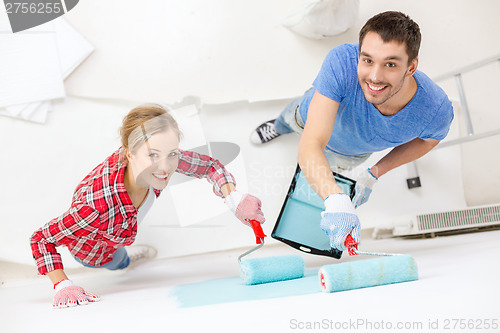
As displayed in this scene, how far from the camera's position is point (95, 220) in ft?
3.67

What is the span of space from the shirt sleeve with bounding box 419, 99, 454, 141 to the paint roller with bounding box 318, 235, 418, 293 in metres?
0.44

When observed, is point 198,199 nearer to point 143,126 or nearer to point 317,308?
point 143,126

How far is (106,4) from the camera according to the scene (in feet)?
5.60

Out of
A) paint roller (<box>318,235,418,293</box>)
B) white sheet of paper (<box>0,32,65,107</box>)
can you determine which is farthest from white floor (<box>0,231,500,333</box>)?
white sheet of paper (<box>0,32,65,107</box>)

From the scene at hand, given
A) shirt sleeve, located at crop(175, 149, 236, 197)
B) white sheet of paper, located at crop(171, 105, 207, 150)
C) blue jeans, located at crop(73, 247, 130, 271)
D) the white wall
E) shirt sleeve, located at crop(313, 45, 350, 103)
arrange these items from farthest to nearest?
the white wall
white sheet of paper, located at crop(171, 105, 207, 150)
blue jeans, located at crop(73, 247, 130, 271)
shirt sleeve, located at crop(175, 149, 236, 197)
shirt sleeve, located at crop(313, 45, 350, 103)

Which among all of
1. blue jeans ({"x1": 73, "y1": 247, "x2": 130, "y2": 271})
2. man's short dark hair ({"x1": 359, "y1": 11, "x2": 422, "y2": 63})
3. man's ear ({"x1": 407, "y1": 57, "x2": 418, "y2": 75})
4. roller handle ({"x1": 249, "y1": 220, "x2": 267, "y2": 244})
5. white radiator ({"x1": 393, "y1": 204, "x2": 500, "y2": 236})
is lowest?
white radiator ({"x1": 393, "y1": 204, "x2": 500, "y2": 236})

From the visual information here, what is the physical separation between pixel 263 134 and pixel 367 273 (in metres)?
0.91

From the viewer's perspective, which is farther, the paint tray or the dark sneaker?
the dark sneaker

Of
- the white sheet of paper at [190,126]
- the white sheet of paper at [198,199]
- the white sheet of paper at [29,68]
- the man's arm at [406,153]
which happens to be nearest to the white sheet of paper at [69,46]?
the white sheet of paper at [29,68]

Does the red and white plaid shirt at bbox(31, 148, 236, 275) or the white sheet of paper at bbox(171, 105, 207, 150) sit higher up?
the white sheet of paper at bbox(171, 105, 207, 150)

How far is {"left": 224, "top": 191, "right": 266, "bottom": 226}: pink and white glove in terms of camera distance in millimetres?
1126

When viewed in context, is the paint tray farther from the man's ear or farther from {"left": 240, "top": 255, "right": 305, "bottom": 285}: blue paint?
the man's ear

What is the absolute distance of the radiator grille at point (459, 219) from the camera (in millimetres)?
1555

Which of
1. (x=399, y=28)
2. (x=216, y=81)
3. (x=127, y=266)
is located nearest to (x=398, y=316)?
(x=399, y=28)
